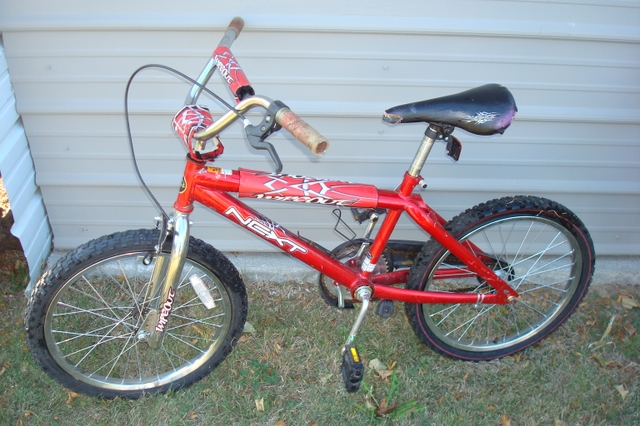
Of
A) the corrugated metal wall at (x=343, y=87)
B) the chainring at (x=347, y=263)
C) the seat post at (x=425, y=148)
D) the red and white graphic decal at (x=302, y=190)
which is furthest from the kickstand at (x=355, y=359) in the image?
the corrugated metal wall at (x=343, y=87)

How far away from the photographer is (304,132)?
1471 mm

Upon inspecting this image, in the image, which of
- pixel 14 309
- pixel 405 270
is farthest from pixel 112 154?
pixel 405 270

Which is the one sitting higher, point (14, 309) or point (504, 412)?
point (504, 412)

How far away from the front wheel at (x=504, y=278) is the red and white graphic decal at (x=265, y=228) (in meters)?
0.63

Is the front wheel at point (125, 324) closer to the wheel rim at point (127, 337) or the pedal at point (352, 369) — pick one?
the wheel rim at point (127, 337)

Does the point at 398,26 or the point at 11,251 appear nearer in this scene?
the point at 398,26

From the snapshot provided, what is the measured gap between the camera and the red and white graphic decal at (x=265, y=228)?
2166mm

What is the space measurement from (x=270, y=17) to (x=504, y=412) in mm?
2222

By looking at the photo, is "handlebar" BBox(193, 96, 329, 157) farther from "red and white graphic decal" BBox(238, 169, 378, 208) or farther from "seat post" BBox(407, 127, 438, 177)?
"seat post" BBox(407, 127, 438, 177)

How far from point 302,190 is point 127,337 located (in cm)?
143

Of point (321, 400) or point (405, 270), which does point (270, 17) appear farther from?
point (321, 400)

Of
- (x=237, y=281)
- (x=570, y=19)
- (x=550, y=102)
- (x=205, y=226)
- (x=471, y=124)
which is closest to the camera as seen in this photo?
(x=471, y=124)

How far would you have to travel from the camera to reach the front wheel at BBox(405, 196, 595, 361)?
2.46 metres

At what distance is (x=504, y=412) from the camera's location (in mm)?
2635
